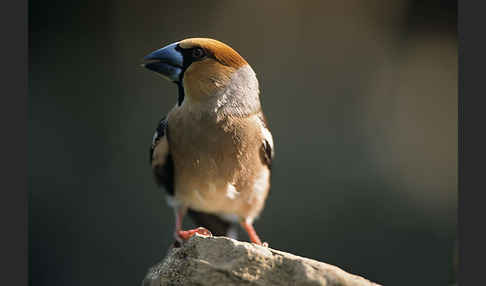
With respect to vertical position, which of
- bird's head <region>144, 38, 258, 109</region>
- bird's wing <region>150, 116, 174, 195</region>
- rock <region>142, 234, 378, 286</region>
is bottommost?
rock <region>142, 234, 378, 286</region>

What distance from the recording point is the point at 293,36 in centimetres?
285

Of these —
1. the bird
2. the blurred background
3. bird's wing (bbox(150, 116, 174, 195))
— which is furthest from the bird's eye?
the blurred background

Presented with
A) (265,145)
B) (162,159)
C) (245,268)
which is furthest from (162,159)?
(245,268)

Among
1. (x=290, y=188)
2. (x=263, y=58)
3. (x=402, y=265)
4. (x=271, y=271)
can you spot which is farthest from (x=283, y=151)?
(x=271, y=271)

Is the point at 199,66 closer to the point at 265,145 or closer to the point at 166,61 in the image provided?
the point at 166,61

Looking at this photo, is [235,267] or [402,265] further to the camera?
[402,265]

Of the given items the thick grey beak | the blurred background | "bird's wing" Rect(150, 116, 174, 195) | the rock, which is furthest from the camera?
the blurred background

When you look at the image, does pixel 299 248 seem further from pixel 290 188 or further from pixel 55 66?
pixel 55 66

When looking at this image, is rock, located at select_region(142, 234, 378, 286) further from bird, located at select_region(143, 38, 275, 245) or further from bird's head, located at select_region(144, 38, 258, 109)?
bird's head, located at select_region(144, 38, 258, 109)

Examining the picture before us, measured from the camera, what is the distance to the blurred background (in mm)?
2686

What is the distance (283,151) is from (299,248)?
0.58 metres

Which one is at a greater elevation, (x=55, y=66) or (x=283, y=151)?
(x=55, y=66)

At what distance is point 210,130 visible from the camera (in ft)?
5.22

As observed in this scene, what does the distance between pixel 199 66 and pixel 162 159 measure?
39cm
